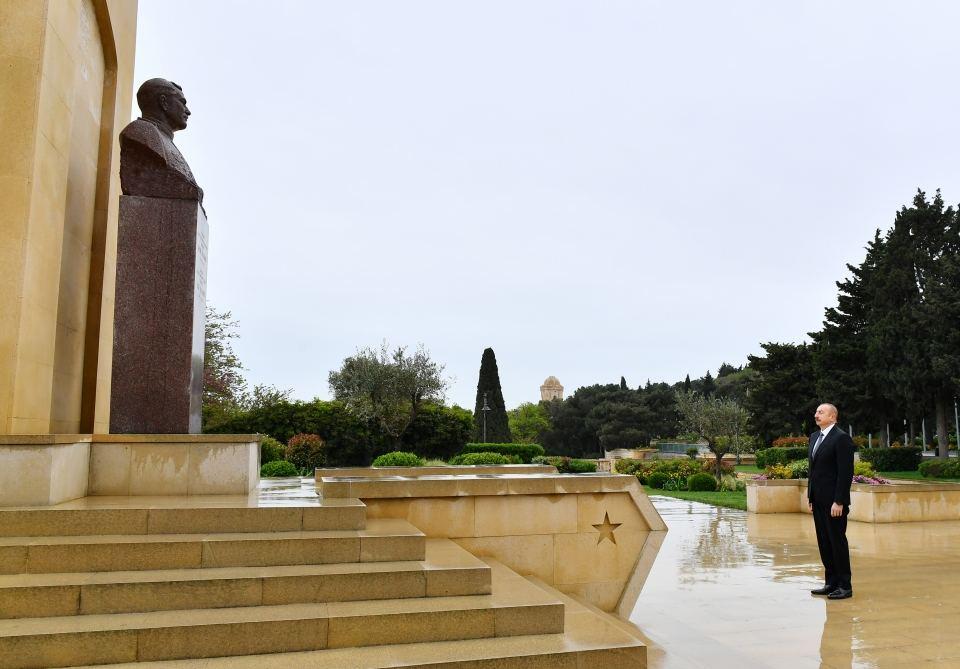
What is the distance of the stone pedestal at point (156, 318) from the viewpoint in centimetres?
618

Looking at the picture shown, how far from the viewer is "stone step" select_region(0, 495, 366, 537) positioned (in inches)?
171

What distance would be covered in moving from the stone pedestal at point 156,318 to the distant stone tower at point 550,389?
3832 inches

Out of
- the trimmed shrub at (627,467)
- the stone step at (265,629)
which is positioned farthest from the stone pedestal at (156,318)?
the trimmed shrub at (627,467)

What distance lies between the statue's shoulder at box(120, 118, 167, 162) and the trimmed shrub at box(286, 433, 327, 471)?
17.1 meters

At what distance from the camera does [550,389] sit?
10375 centimetres

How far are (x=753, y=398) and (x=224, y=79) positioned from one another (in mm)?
34212

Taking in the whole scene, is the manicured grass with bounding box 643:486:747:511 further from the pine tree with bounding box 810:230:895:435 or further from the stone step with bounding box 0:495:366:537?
the pine tree with bounding box 810:230:895:435

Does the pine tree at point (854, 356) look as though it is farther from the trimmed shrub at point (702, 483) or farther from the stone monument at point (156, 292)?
the stone monument at point (156, 292)

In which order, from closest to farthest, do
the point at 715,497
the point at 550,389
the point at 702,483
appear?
the point at 715,497
the point at 702,483
the point at 550,389

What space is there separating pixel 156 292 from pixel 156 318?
25cm

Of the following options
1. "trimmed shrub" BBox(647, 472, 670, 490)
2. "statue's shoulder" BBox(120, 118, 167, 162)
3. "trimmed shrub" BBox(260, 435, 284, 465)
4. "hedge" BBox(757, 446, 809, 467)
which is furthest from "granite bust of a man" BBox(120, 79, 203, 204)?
"hedge" BBox(757, 446, 809, 467)

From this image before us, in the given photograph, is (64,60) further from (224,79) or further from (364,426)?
(364,426)

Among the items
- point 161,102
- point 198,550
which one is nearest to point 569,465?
point 161,102

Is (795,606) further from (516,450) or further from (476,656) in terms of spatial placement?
(516,450)
